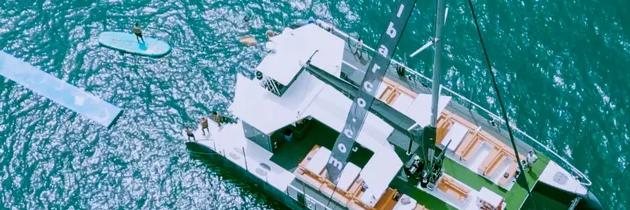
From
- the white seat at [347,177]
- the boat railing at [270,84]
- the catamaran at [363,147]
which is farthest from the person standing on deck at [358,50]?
the white seat at [347,177]

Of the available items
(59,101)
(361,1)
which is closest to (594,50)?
(361,1)

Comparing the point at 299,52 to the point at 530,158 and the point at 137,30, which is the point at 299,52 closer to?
the point at 137,30

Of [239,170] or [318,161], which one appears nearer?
[318,161]

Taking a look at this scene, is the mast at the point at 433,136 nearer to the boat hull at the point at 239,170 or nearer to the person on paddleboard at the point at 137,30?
the boat hull at the point at 239,170

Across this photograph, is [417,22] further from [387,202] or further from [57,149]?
[57,149]

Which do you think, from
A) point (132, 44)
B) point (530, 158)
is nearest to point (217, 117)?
point (132, 44)
